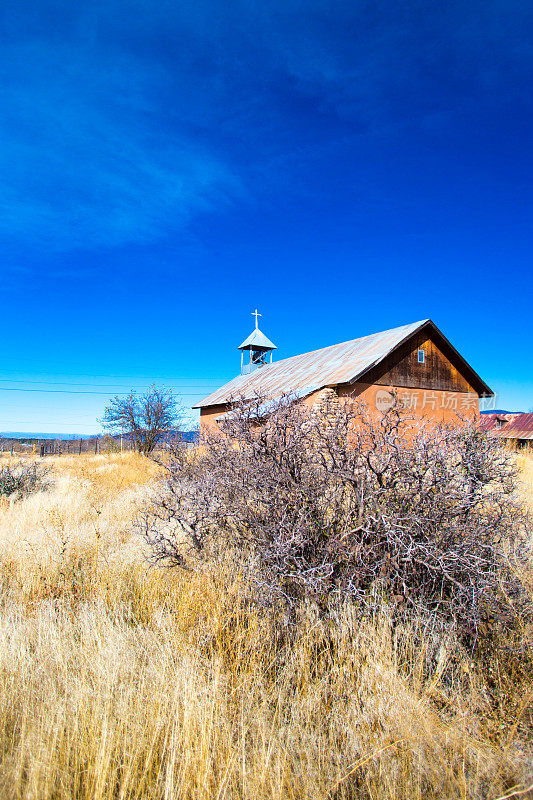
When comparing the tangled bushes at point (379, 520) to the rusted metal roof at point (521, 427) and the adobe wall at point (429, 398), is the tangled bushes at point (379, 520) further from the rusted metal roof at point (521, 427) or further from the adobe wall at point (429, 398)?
the rusted metal roof at point (521, 427)

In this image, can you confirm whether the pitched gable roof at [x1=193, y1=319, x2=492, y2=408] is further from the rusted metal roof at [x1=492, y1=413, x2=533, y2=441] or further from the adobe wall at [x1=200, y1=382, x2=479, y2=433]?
the rusted metal roof at [x1=492, y1=413, x2=533, y2=441]

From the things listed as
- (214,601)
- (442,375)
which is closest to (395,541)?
(214,601)

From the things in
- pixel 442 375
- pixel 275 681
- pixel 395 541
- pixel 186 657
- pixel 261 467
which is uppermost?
pixel 442 375

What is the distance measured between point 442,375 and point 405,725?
61.1 feet

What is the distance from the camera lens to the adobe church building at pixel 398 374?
1611cm

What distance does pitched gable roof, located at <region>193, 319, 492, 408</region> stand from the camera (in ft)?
52.7

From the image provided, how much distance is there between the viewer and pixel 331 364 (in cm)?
1845

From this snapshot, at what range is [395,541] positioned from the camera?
2758 millimetres

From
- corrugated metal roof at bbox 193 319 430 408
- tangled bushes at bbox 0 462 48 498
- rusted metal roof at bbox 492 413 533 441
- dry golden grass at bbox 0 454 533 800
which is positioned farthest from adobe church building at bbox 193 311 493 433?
rusted metal roof at bbox 492 413 533 441

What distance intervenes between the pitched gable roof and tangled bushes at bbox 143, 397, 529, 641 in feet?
34.4

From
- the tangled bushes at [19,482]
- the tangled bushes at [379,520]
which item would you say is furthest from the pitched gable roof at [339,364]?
the tangled bushes at [379,520]

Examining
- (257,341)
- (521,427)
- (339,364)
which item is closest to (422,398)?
(339,364)

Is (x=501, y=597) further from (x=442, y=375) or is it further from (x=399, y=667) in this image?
(x=442, y=375)

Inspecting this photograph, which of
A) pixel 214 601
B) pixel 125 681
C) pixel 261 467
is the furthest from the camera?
pixel 261 467
